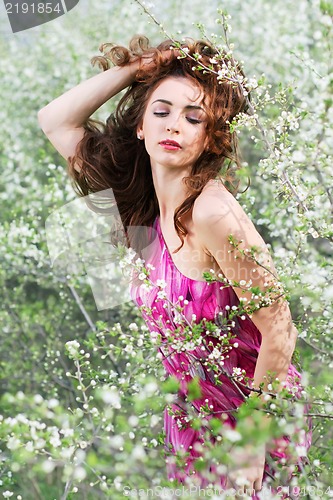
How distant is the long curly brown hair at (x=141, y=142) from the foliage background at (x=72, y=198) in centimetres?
19

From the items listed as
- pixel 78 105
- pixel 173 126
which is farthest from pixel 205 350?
pixel 78 105

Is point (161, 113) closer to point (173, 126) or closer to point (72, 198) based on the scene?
point (173, 126)

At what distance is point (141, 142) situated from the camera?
3.03m

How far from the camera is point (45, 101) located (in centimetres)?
779

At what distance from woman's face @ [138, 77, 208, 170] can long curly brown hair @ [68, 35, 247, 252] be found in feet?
0.11

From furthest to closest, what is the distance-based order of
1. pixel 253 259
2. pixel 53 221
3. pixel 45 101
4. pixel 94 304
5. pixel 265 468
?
pixel 45 101 < pixel 94 304 < pixel 53 221 < pixel 265 468 < pixel 253 259

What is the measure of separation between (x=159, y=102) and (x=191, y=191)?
1.09 feet

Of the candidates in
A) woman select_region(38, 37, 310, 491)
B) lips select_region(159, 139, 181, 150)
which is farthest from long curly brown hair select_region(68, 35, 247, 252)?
lips select_region(159, 139, 181, 150)

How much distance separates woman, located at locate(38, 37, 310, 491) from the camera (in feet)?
7.98

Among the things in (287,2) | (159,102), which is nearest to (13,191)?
(287,2)

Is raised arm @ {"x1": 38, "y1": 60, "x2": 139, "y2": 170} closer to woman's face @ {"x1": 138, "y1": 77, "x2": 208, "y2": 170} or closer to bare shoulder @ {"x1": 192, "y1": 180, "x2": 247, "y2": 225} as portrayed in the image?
woman's face @ {"x1": 138, "y1": 77, "x2": 208, "y2": 170}

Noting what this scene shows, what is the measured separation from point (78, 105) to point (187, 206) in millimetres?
638

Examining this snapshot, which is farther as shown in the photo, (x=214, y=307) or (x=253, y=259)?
(x=214, y=307)

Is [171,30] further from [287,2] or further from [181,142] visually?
[181,142]
